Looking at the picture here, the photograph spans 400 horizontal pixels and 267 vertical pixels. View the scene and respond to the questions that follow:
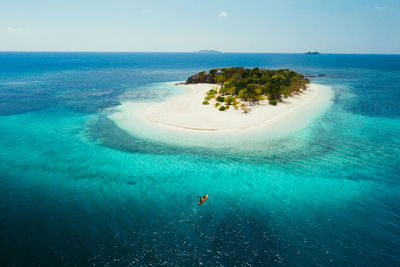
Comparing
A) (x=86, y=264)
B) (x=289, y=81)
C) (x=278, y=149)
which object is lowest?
(x=86, y=264)

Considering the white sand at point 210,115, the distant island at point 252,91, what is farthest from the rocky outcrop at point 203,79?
the white sand at point 210,115

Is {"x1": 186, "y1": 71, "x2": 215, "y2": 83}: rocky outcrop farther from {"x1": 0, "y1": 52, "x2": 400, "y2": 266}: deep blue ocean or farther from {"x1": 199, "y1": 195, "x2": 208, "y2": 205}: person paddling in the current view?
{"x1": 199, "y1": 195, "x2": 208, "y2": 205}: person paddling

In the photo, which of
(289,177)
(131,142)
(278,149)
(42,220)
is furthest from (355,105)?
(42,220)

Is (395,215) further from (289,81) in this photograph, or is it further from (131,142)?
(289,81)

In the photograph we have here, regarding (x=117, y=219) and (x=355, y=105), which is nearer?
(x=117, y=219)

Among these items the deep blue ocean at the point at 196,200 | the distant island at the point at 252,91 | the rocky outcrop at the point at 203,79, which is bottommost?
the deep blue ocean at the point at 196,200

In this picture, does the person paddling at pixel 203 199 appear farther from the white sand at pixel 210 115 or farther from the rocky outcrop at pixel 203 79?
the rocky outcrop at pixel 203 79

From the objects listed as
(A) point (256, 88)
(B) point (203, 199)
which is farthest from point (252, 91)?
(B) point (203, 199)
